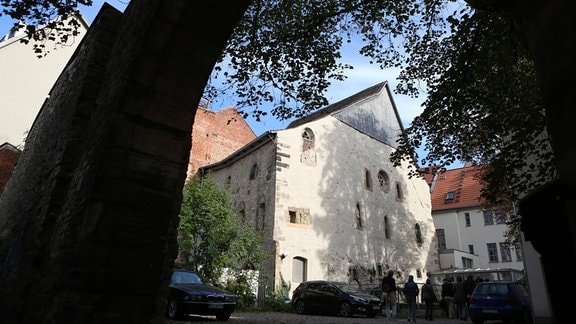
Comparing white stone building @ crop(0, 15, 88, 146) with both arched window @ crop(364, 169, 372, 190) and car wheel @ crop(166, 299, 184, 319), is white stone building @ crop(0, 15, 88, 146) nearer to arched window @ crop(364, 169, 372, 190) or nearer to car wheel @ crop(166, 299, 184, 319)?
car wheel @ crop(166, 299, 184, 319)

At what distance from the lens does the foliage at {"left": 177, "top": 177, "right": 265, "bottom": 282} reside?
16.4 meters

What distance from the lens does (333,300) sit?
14.7 m

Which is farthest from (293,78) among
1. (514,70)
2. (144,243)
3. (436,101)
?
(144,243)

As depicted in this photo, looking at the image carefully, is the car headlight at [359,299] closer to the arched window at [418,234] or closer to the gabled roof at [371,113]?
the gabled roof at [371,113]

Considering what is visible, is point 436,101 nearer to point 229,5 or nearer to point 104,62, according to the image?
point 229,5

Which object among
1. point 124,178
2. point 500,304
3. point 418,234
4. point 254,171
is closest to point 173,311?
point 124,178

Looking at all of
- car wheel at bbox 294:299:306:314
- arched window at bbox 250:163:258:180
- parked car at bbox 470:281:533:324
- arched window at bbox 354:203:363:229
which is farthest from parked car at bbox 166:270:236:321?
arched window at bbox 354:203:363:229

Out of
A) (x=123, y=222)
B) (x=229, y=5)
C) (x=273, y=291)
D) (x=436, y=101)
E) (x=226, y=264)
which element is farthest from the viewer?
(x=273, y=291)

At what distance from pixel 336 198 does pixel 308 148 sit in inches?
121

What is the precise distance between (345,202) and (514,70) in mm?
14406

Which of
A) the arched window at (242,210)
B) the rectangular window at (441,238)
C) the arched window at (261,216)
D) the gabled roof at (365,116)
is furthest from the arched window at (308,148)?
the rectangular window at (441,238)

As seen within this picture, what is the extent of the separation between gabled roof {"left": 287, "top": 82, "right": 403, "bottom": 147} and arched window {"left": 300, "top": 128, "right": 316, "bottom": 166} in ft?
2.65

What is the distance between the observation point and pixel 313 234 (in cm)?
1989

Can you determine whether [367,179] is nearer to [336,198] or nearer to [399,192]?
[399,192]
